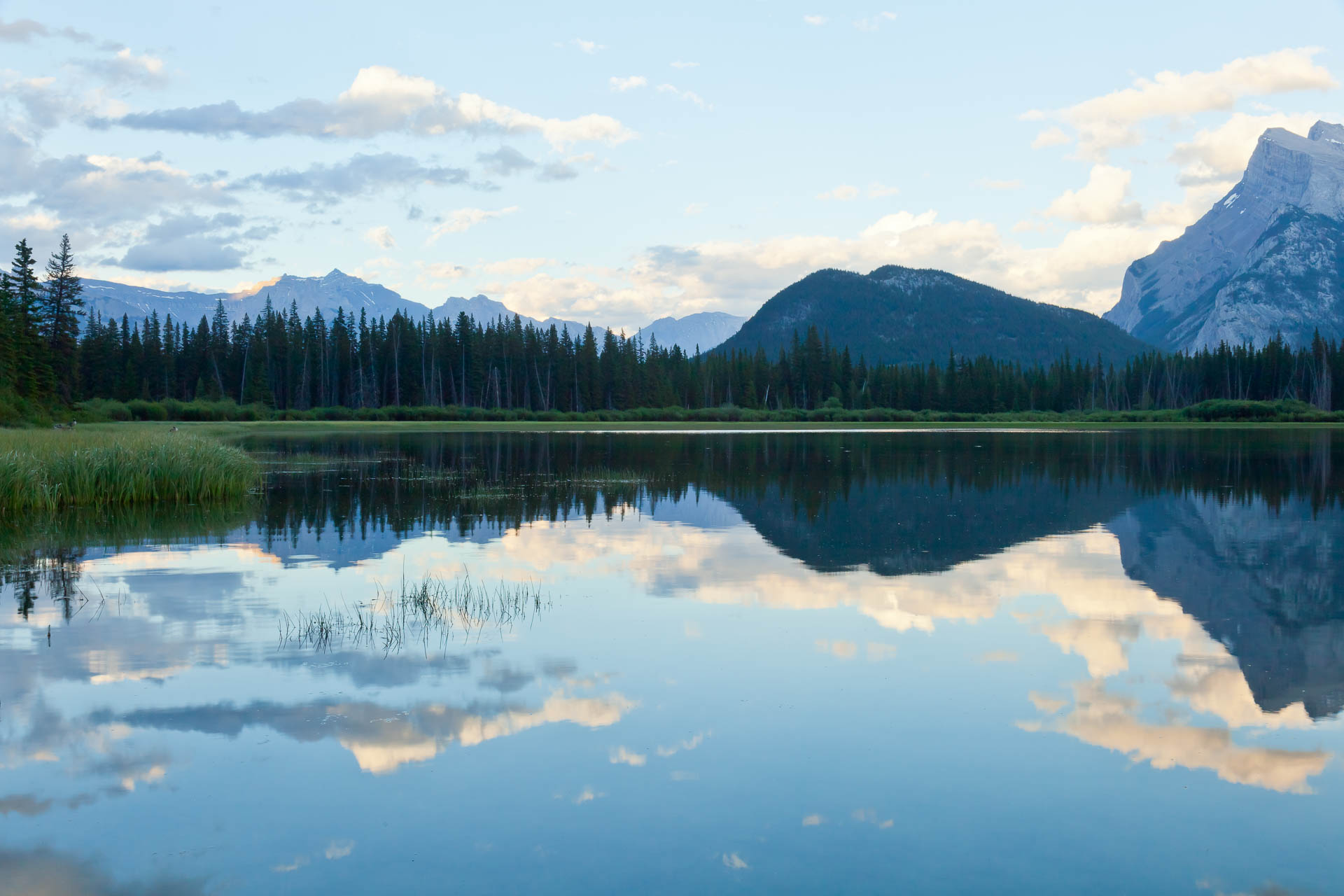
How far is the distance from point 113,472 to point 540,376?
5367 inches

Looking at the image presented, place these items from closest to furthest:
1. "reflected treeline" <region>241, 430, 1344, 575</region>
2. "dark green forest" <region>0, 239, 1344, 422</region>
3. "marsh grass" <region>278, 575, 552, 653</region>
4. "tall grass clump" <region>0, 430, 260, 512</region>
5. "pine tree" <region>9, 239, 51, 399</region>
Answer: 1. "marsh grass" <region>278, 575, 552, 653</region>
2. "reflected treeline" <region>241, 430, 1344, 575</region>
3. "tall grass clump" <region>0, 430, 260, 512</region>
4. "pine tree" <region>9, 239, 51, 399</region>
5. "dark green forest" <region>0, 239, 1344, 422</region>

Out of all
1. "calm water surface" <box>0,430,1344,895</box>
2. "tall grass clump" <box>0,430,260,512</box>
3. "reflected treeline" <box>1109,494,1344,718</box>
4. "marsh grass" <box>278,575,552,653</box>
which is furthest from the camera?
"tall grass clump" <box>0,430,260,512</box>

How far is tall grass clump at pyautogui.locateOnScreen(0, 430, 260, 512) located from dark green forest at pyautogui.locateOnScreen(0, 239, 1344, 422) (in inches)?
3680

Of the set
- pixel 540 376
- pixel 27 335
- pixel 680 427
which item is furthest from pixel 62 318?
pixel 540 376

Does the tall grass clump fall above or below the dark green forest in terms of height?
below

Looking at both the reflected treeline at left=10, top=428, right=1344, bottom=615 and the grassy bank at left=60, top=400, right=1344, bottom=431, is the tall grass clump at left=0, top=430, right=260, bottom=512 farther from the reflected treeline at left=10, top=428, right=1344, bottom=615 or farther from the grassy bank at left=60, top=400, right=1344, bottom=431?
the grassy bank at left=60, top=400, right=1344, bottom=431

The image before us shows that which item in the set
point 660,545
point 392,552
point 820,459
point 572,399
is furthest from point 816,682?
point 572,399

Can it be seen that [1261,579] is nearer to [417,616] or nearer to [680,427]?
[417,616]

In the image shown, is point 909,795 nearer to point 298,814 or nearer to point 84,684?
point 298,814

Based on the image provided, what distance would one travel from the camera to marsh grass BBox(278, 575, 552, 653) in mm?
12867

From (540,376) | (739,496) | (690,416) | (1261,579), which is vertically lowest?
(1261,579)

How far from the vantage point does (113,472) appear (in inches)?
1096

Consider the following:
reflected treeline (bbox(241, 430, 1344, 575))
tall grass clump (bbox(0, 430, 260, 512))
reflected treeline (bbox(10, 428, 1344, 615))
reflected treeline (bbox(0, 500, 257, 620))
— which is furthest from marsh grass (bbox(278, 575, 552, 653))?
tall grass clump (bbox(0, 430, 260, 512))

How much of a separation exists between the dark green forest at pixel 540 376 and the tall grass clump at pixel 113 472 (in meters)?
93.5
